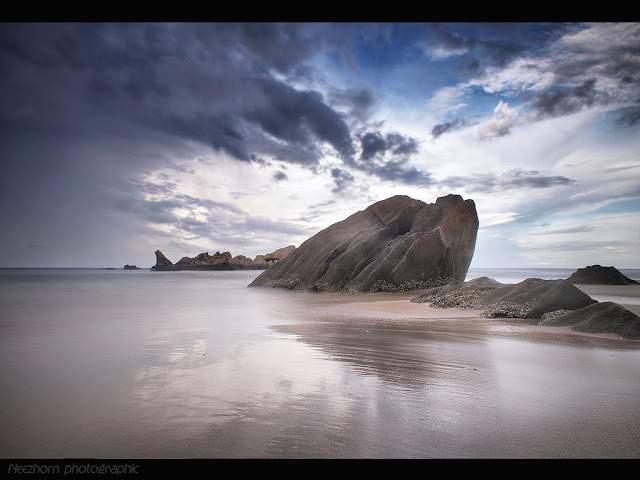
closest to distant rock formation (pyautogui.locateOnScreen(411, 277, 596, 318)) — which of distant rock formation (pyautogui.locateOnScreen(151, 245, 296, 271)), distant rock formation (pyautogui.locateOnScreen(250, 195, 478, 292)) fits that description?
distant rock formation (pyautogui.locateOnScreen(250, 195, 478, 292))

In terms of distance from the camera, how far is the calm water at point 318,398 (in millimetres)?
2209

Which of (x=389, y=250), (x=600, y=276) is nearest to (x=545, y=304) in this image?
(x=389, y=250)

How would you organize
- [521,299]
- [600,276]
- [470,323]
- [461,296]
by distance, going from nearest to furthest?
[470,323], [521,299], [461,296], [600,276]

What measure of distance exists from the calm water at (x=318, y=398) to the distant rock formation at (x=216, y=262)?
80563mm

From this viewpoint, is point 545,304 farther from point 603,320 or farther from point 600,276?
point 600,276

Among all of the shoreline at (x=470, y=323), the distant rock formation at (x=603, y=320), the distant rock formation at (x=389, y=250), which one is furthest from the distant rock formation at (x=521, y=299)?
the distant rock formation at (x=389, y=250)

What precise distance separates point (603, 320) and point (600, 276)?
20926 mm

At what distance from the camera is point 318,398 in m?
3.09

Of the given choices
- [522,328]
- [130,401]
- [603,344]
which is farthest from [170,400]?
[522,328]

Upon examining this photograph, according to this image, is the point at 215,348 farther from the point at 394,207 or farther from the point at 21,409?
the point at 394,207

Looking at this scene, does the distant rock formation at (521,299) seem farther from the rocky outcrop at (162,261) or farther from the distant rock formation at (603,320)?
the rocky outcrop at (162,261)

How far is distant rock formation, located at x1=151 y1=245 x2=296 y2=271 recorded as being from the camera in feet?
286

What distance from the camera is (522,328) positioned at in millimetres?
7004
